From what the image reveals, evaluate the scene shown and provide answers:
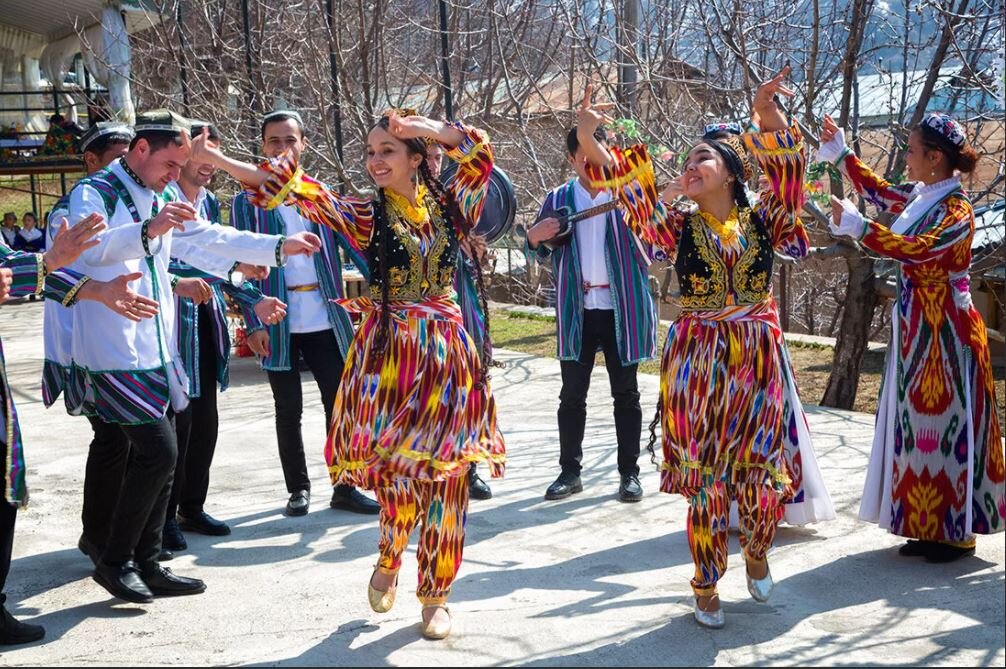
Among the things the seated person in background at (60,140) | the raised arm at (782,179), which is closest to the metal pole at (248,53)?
the seated person in background at (60,140)

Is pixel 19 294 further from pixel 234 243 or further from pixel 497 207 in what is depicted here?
pixel 497 207

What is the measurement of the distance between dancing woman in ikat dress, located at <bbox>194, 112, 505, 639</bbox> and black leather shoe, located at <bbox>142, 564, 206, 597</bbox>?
3.05 ft

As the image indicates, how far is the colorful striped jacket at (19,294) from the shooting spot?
3.92m

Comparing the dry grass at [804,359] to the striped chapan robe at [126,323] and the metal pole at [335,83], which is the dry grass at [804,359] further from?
the striped chapan robe at [126,323]

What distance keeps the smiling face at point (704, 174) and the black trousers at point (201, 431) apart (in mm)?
2435

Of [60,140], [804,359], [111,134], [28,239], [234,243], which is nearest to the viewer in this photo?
[234,243]

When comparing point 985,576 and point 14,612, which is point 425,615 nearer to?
point 14,612

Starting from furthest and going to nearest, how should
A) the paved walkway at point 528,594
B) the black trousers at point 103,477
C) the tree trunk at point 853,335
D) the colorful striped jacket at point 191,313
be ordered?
1. the tree trunk at point 853,335
2. the colorful striped jacket at point 191,313
3. the black trousers at point 103,477
4. the paved walkway at point 528,594

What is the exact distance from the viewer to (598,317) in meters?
6.11

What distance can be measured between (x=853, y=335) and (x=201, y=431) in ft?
16.8

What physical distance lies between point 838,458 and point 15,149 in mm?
15113

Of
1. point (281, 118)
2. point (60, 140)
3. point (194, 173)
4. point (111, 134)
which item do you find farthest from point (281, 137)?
point (60, 140)

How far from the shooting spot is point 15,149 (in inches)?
707

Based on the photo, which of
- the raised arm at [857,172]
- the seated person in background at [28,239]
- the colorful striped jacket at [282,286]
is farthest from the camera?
the seated person in background at [28,239]
